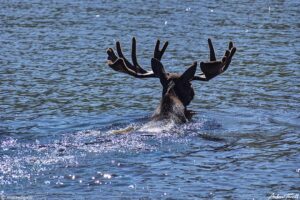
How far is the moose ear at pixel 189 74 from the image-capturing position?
47.9ft

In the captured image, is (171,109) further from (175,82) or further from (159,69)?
(159,69)

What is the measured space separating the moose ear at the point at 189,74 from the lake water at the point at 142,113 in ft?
2.43

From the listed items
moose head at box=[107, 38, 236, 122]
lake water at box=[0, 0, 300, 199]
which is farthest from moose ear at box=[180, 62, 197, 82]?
lake water at box=[0, 0, 300, 199]

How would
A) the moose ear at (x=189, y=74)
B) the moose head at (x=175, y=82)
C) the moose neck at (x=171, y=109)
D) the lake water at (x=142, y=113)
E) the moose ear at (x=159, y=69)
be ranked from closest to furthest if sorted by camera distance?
the lake water at (x=142, y=113)
the moose neck at (x=171, y=109)
the moose head at (x=175, y=82)
the moose ear at (x=189, y=74)
the moose ear at (x=159, y=69)

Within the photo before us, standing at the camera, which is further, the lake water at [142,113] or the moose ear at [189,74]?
the moose ear at [189,74]

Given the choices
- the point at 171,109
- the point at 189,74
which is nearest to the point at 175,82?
the point at 189,74

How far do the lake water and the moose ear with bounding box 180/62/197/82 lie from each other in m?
0.74

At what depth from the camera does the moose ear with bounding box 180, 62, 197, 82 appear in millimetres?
14602

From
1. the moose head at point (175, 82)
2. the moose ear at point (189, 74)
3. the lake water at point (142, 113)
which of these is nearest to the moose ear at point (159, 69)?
the moose head at point (175, 82)

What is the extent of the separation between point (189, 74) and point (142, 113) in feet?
6.85

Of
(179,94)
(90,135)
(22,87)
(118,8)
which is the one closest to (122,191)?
(90,135)

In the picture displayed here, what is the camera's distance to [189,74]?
14.7 m

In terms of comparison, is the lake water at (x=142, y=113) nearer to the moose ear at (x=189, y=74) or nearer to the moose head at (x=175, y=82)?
the moose head at (x=175, y=82)

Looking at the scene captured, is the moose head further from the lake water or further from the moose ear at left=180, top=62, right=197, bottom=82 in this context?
the lake water
